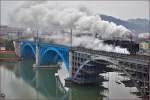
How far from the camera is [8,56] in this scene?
44.0 metres

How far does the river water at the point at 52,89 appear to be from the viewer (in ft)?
72.0

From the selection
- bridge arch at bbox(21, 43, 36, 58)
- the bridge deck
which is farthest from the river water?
bridge arch at bbox(21, 43, 36, 58)

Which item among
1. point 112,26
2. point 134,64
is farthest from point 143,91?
point 112,26

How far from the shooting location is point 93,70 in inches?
952

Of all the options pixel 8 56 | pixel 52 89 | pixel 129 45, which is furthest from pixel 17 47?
pixel 129 45

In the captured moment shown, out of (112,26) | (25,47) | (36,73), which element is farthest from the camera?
(25,47)

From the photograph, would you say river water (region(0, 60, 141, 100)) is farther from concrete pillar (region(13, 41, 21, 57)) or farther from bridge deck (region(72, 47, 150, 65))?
concrete pillar (region(13, 41, 21, 57))

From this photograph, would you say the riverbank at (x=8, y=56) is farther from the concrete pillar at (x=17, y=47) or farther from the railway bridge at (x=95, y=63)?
the railway bridge at (x=95, y=63)

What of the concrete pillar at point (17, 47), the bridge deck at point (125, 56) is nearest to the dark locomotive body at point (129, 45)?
the bridge deck at point (125, 56)

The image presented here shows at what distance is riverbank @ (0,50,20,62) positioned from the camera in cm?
4178

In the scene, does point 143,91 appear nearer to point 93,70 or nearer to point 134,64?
point 134,64

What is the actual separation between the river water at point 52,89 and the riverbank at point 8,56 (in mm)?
8373

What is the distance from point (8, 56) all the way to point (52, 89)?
19.9 metres

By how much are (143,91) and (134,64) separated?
147cm
